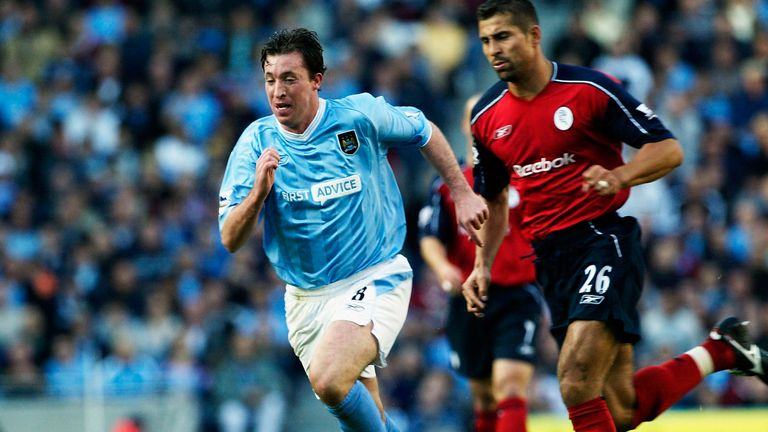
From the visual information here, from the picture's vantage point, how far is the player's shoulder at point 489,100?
25.6ft

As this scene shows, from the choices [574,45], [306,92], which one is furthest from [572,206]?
[574,45]

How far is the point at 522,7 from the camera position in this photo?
7.54 m

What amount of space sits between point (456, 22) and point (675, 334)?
601 cm

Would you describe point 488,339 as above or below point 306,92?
below

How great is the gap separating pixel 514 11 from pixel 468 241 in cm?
251

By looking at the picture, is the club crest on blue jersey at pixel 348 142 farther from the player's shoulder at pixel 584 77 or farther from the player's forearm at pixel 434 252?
the player's forearm at pixel 434 252

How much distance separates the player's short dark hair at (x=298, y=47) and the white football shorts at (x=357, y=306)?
47.5 inches

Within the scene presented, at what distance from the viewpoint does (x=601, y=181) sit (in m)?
6.76

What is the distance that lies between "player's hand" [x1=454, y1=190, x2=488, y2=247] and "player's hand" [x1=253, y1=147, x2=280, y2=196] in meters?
1.16

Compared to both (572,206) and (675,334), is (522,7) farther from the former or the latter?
(675,334)

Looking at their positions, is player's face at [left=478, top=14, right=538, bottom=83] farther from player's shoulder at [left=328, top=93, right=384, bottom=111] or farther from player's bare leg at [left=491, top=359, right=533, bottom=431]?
player's bare leg at [left=491, top=359, right=533, bottom=431]

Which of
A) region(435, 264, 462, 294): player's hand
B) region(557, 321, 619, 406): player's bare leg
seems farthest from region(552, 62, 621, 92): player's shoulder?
region(435, 264, 462, 294): player's hand

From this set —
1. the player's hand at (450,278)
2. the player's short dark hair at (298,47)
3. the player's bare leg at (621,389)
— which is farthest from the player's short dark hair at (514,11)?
the player's hand at (450,278)

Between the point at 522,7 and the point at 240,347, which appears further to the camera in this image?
the point at 240,347
